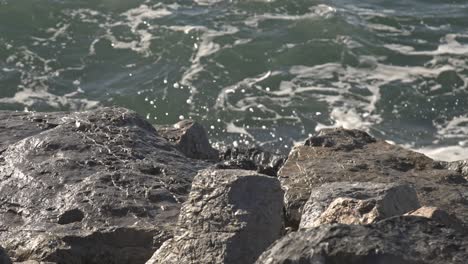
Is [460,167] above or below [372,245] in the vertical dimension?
below

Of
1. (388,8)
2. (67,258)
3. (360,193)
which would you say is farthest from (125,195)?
(388,8)

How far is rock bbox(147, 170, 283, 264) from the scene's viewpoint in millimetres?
3686

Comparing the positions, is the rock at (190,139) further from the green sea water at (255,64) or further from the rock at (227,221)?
the green sea water at (255,64)

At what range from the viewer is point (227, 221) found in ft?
12.4

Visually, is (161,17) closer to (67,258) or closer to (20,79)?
(20,79)

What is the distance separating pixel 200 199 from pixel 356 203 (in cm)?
64

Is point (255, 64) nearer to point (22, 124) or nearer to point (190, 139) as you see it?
point (190, 139)

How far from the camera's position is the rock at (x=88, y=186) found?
164 inches

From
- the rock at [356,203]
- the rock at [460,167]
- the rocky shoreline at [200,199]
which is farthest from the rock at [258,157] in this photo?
the rock at [356,203]

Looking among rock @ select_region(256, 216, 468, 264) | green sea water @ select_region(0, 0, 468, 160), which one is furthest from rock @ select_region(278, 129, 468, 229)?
green sea water @ select_region(0, 0, 468, 160)

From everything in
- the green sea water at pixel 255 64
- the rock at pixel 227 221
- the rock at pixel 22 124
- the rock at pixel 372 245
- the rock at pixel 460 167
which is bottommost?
the green sea water at pixel 255 64

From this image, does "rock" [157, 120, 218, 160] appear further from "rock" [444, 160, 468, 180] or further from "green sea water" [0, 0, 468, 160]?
"green sea water" [0, 0, 468, 160]

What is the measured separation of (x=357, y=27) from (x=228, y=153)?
5669mm

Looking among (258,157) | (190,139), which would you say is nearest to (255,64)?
(258,157)
